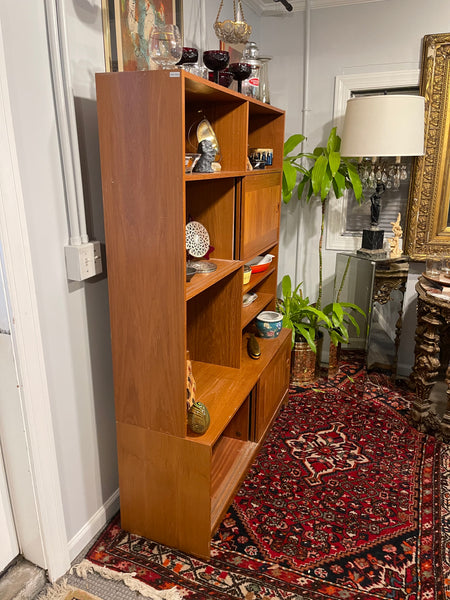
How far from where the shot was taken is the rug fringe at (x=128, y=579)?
1.55 metres

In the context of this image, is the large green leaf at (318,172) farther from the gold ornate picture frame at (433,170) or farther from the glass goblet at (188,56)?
the glass goblet at (188,56)

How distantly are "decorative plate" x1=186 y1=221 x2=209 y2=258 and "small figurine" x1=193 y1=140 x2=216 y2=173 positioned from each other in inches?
9.0

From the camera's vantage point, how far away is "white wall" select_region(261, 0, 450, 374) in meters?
2.68

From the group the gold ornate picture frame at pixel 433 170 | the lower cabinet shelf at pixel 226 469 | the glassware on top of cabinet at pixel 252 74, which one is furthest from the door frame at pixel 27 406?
the gold ornate picture frame at pixel 433 170

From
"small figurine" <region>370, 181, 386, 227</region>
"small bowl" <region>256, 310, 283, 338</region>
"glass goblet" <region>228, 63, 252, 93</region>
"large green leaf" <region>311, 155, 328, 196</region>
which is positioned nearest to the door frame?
"glass goblet" <region>228, 63, 252, 93</region>

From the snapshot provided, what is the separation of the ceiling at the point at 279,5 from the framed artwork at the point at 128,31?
124cm

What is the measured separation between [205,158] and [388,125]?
50.5 inches

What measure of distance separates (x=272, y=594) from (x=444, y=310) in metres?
1.50

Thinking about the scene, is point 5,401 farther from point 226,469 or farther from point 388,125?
point 388,125

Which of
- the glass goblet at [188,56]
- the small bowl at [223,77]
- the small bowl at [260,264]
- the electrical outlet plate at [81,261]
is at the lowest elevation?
the small bowl at [260,264]

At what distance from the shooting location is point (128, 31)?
1636 mm

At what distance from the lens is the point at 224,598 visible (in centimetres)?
154

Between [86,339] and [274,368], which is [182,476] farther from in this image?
[274,368]

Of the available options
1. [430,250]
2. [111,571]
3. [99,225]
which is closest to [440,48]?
[430,250]
